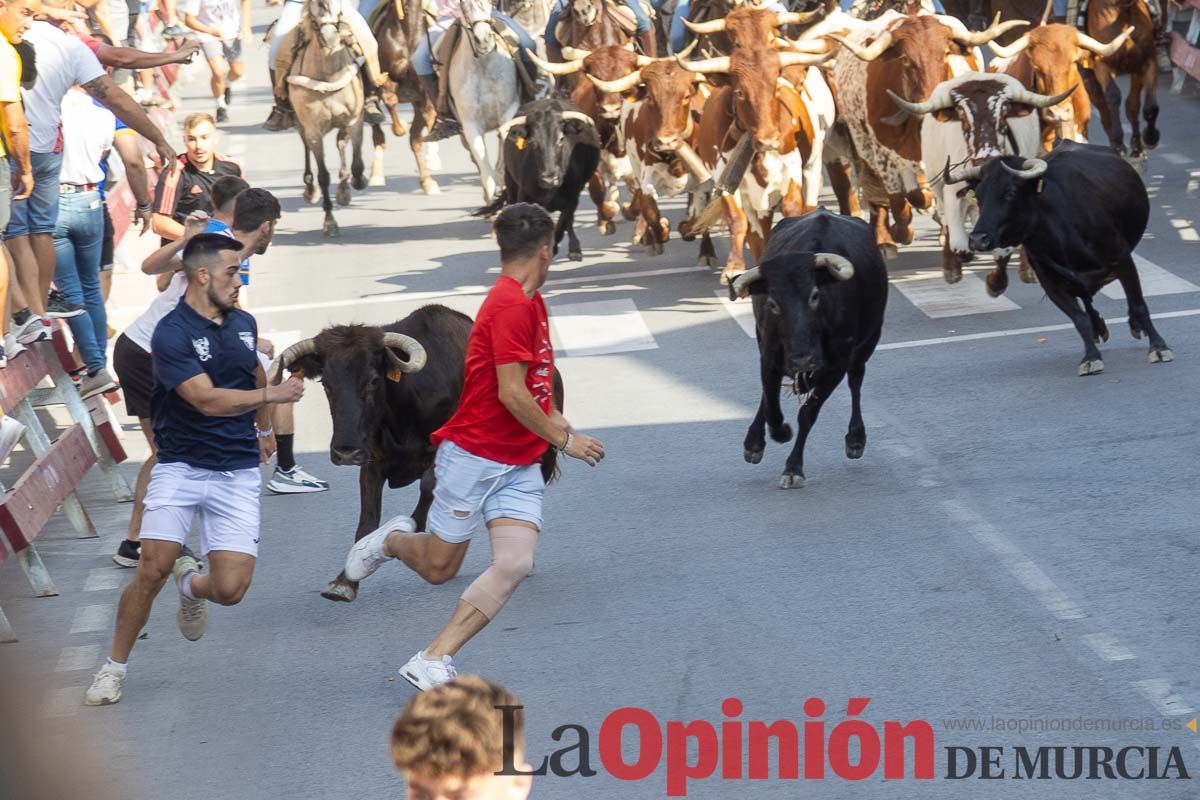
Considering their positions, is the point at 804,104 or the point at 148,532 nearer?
the point at 148,532

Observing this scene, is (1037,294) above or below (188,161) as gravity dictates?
below

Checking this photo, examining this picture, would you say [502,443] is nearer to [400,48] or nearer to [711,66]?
[711,66]

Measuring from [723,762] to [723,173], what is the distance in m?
9.76

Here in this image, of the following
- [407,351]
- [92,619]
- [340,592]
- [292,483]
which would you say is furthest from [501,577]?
[292,483]

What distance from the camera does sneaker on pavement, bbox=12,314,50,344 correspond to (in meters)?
11.0

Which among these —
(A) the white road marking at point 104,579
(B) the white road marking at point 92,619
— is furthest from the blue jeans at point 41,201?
(B) the white road marking at point 92,619

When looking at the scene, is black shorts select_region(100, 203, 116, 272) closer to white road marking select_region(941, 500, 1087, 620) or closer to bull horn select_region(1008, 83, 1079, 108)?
bull horn select_region(1008, 83, 1079, 108)

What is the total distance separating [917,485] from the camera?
408 inches

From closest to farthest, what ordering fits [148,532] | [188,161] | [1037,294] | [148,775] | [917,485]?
1. [148,775]
2. [148,532]
3. [917,485]
4. [188,161]
5. [1037,294]

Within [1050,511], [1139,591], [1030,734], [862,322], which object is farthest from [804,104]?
[1030,734]

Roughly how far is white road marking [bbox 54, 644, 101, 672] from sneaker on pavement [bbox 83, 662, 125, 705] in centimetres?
61

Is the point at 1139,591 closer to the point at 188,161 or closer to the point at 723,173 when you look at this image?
the point at 188,161

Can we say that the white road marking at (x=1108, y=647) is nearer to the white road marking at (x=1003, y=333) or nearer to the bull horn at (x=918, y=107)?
the white road marking at (x=1003, y=333)

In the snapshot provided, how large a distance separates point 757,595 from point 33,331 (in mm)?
4838
